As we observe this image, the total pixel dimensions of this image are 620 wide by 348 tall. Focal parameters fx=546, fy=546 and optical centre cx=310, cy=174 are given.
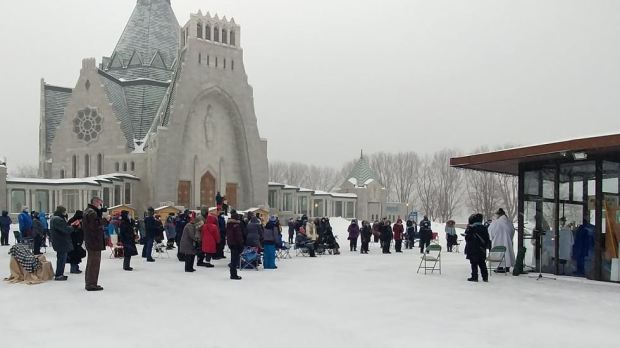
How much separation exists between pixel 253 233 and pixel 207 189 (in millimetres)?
37969

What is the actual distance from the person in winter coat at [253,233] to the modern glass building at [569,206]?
6160 millimetres

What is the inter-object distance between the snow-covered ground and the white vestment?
1.23 m

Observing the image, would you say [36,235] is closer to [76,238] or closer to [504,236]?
[76,238]

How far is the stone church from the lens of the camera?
4897 centimetres

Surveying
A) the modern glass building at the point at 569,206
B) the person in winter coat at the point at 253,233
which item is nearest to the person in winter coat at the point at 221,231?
the person in winter coat at the point at 253,233

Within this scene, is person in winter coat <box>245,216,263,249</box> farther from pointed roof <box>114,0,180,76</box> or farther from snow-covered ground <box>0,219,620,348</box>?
pointed roof <box>114,0,180,76</box>

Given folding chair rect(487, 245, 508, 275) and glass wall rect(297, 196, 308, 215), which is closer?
folding chair rect(487, 245, 508, 275)

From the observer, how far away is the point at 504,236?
49.3 feet

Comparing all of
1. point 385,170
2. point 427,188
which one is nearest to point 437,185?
point 427,188

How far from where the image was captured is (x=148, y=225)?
631 inches

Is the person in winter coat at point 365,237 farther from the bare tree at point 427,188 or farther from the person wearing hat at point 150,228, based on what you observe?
the bare tree at point 427,188

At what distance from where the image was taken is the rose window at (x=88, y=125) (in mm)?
51969

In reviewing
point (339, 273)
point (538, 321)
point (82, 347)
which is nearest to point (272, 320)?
point (82, 347)

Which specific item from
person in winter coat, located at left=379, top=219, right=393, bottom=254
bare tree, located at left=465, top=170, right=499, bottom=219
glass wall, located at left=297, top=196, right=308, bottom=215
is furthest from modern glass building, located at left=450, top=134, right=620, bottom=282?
bare tree, located at left=465, top=170, right=499, bottom=219
